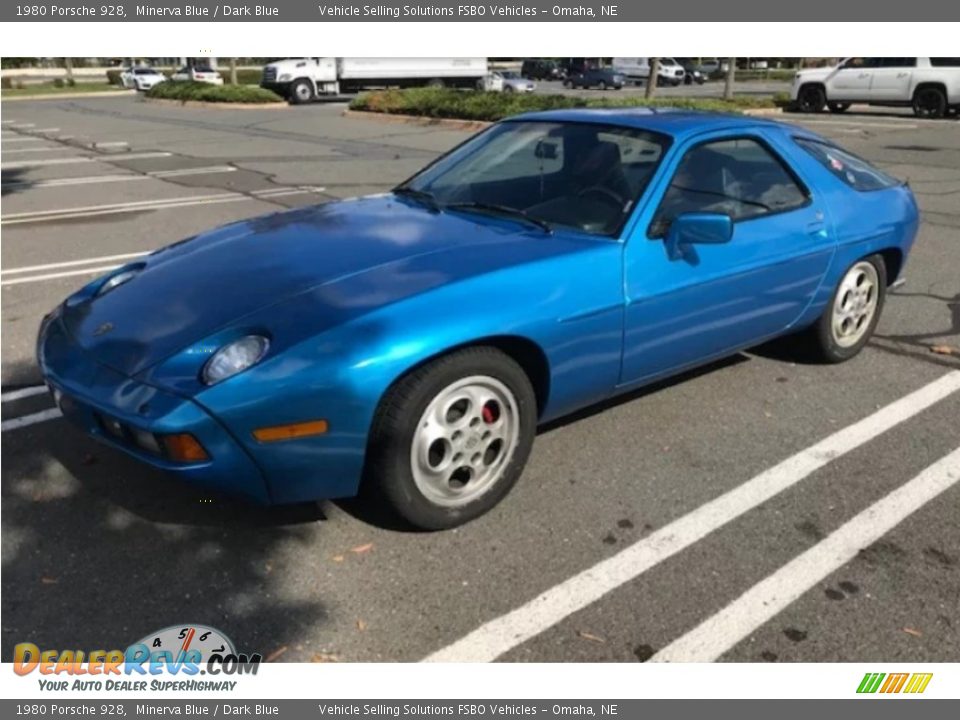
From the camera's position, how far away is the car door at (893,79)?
795 inches

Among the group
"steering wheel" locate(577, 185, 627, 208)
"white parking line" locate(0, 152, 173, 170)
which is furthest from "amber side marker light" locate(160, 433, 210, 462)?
"white parking line" locate(0, 152, 173, 170)

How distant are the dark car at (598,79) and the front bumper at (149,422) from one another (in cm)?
3869

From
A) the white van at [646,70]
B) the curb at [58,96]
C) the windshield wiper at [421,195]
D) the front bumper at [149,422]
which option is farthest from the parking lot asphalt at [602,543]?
the white van at [646,70]

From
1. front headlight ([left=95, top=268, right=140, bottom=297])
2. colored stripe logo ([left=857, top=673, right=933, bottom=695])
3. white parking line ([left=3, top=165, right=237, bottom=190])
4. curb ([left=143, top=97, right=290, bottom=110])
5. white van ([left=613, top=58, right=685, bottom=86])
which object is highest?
white van ([left=613, top=58, right=685, bottom=86])

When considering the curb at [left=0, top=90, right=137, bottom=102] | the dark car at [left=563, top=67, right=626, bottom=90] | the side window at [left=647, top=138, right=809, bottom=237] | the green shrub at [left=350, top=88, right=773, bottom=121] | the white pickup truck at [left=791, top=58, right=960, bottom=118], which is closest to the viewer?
the side window at [left=647, top=138, right=809, bottom=237]

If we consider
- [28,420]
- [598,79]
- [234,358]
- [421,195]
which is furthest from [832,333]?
[598,79]

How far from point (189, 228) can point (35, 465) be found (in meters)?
5.26

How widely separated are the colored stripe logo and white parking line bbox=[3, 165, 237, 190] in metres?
11.6

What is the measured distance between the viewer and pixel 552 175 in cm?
372

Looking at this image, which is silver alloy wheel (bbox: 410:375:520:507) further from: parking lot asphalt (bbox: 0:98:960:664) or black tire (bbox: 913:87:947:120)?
black tire (bbox: 913:87:947:120)

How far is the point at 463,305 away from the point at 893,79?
2154 cm

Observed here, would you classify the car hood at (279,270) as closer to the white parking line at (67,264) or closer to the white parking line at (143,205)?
the white parking line at (67,264)

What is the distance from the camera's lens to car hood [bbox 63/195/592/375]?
2760 millimetres

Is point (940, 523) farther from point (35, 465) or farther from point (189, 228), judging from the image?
point (189, 228)
